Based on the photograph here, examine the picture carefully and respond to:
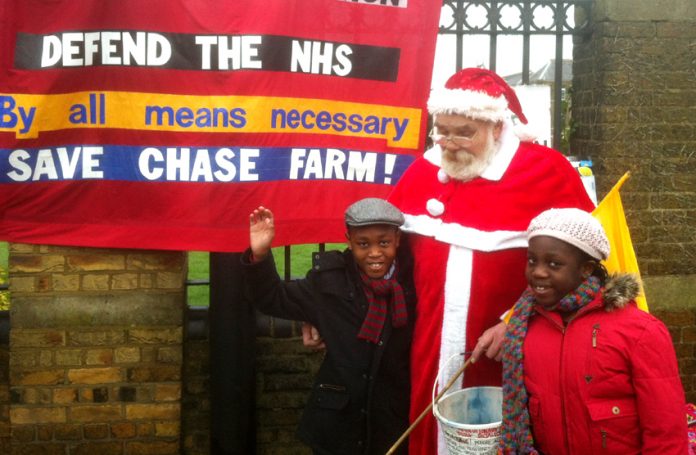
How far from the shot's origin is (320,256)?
3590 mm

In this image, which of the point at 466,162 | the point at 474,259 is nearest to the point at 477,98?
the point at 466,162

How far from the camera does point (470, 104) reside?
3545mm

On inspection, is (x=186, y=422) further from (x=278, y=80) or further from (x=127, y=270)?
(x=278, y=80)

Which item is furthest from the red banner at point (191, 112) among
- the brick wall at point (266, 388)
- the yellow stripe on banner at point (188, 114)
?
the brick wall at point (266, 388)

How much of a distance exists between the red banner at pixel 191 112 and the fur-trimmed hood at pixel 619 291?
188 centimetres

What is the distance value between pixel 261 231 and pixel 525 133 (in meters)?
1.19

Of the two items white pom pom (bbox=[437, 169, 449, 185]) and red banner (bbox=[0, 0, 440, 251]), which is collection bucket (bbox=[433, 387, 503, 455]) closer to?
white pom pom (bbox=[437, 169, 449, 185])

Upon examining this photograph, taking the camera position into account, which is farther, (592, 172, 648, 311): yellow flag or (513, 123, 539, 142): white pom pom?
(513, 123, 539, 142): white pom pom

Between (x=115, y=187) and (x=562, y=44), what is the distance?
2.63 metres

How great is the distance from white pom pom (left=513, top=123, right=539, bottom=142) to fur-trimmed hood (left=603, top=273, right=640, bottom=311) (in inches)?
41.1

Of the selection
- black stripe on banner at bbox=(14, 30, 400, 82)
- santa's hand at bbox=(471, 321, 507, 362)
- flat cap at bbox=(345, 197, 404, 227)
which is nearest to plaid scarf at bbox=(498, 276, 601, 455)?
santa's hand at bbox=(471, 321, 507, 362)

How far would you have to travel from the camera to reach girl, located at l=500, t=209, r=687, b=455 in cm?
272

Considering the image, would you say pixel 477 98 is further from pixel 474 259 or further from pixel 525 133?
pixel 474 259

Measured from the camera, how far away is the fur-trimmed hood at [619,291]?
2834 mm
